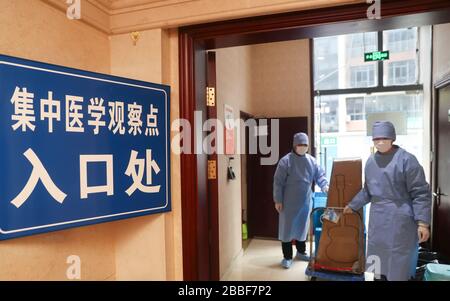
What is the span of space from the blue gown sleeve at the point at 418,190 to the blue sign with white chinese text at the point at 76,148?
1.81 m

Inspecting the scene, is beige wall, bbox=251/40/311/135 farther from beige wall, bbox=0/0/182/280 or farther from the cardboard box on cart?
beige wall, bbox=0/0/182/280

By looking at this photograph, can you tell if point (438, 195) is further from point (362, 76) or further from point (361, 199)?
point (362, 76)

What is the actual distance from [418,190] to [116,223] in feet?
6.77

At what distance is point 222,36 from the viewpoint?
144 cm

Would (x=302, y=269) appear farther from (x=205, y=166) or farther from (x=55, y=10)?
(x=55, y=10)

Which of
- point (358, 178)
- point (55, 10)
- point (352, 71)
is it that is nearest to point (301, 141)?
point (358, 178)

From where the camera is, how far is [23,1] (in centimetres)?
108

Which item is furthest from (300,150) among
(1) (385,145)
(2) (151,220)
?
(2) (151,220)

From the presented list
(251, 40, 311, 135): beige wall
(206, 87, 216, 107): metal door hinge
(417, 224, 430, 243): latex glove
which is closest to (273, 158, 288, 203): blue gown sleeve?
(251, 40, 311, 135): beige wall

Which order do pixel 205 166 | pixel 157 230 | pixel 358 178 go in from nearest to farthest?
pixel 157 230 → pixel 205 166 → pixel 358 178

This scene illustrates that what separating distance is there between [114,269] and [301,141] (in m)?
2.45

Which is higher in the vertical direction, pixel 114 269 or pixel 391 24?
pixel 391 24

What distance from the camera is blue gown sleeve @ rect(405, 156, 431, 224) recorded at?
209 cm

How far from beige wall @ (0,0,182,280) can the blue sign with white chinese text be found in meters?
0.13
